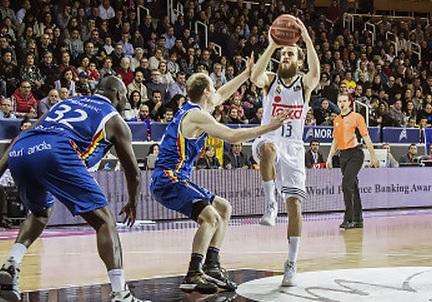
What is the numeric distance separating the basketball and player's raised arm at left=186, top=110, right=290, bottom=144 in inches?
45.6

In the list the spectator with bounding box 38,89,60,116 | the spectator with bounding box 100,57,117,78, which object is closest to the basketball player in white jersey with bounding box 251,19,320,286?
the spectator with bounding box 38,89,60,116

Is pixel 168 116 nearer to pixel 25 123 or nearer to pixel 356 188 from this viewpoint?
pixel 25 123

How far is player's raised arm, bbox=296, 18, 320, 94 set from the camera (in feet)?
26.4

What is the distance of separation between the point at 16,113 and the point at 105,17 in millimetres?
5774

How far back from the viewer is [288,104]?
8305mm

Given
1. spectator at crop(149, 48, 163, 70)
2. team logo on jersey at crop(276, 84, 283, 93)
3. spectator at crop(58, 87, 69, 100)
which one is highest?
spectator at crop(149, 48, 163, 70)

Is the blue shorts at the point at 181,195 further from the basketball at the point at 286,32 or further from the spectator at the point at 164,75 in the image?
the spectator at the point at 164,75

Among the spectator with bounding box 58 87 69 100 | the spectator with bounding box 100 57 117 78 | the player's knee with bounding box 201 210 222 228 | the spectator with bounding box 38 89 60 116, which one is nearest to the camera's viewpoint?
the player's knee with bounding box 201 210 222 228

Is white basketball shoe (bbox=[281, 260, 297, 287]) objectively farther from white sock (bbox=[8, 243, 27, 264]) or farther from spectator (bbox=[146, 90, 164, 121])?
spectator (bbox=[146, 90, 164, 121])

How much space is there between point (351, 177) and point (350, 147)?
0.50 metres

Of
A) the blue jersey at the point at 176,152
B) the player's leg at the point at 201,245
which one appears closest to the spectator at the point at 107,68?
the blue jersey at the point at 176,152

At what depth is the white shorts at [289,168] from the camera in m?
8.01

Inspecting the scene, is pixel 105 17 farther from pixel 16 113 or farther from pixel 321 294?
pixel 321 294

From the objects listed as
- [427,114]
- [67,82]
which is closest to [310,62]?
[67,82]
